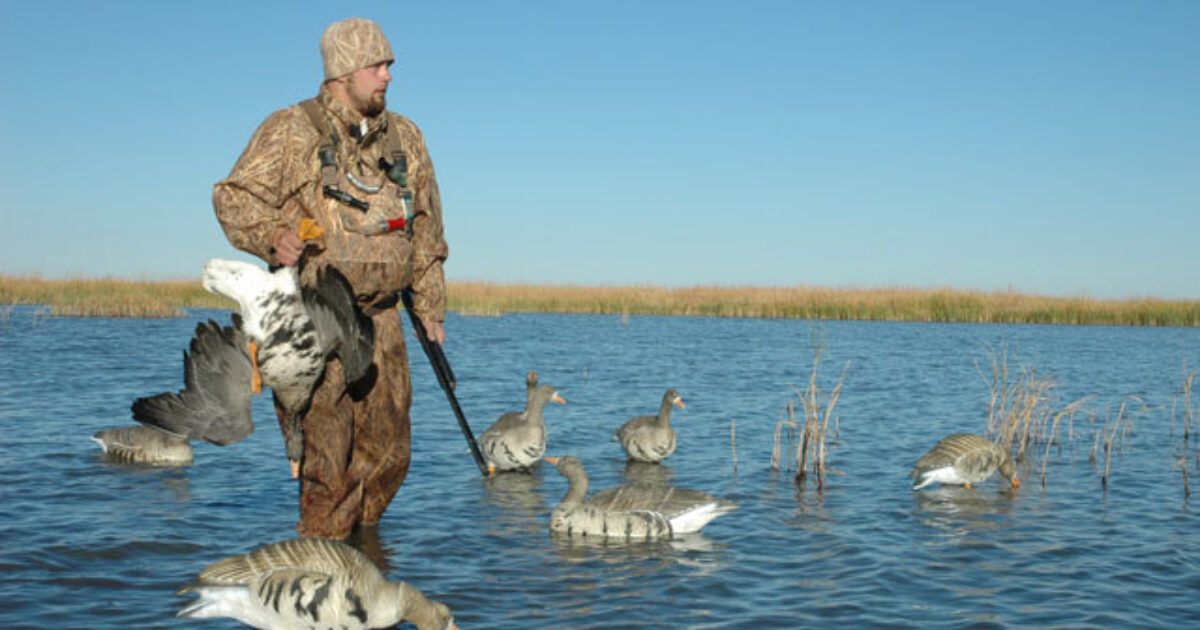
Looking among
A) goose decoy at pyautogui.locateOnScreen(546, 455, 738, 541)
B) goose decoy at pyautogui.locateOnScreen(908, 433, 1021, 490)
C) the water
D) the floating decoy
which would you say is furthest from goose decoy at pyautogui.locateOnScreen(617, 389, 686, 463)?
the floating decoy

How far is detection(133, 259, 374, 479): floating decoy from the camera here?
6.24 meters

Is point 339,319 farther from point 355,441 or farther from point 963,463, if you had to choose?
point 963,463

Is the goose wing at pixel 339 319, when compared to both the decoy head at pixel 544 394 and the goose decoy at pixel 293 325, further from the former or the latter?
the decoy head at pixel 544 394

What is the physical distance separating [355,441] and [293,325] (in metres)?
2.12

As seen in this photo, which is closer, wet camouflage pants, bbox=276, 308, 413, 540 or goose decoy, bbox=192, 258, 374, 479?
goose decoy, bbox=192, 258, 374, 479

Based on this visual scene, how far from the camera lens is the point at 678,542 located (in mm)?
9992

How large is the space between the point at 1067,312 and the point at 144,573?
4903 centimetres

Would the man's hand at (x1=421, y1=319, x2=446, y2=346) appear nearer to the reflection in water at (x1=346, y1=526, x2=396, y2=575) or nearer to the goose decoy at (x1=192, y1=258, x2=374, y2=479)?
the goose decoy at (x1=192, y1=258, x2=374, y2=479)

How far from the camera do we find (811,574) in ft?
28.9

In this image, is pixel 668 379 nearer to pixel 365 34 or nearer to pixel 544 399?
pixel 544 399

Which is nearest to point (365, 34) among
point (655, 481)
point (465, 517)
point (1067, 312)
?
point (465, 517)

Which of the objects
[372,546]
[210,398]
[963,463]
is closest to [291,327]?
[210,398]

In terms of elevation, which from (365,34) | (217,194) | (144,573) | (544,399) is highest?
(365,34)

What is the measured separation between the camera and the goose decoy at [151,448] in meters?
13.5
